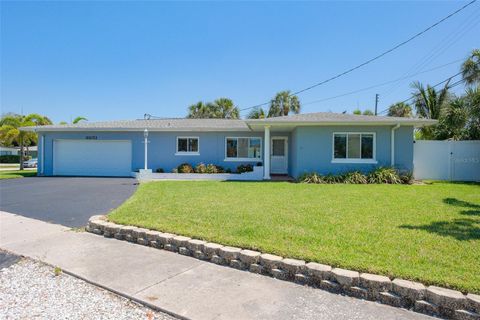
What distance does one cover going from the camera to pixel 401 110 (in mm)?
29016

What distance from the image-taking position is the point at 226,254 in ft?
15.1

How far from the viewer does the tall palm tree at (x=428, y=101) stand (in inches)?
820

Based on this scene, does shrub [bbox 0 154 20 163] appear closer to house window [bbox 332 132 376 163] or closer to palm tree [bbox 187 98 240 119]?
palm tree [bbox 187 98 240 119]

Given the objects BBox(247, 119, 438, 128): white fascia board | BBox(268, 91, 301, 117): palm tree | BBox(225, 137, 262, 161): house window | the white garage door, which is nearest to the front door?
BBox(225, 137, 262, 161): house window

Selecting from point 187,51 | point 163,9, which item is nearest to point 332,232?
point 163,9

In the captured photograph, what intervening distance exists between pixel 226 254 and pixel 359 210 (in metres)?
4.32

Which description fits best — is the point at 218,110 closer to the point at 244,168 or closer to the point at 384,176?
the point at 244,168

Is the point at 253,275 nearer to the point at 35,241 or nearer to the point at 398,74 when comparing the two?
the point at 35,241

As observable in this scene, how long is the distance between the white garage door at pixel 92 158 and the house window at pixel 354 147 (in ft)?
41.8

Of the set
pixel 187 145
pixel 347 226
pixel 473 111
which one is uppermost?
pixel 473 111

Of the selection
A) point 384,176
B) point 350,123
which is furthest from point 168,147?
point 384,176

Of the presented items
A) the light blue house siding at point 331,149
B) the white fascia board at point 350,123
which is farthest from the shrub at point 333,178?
the white fascia board at point 350,123

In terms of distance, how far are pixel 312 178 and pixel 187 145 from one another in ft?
27.2

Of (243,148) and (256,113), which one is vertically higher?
(256,113)
